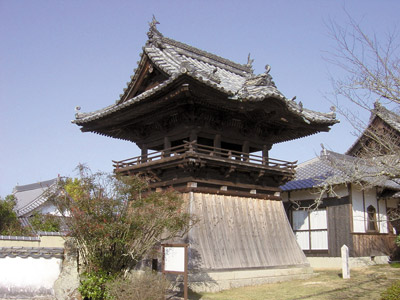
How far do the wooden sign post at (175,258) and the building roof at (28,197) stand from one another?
1003 inches

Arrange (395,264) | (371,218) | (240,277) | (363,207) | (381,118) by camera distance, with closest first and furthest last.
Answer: (240,277) < (381,118) < (395,264) < (363,207) < (371,218)

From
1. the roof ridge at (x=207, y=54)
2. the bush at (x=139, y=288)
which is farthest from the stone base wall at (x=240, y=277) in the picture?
the roof ridge at (x=207, y=54)

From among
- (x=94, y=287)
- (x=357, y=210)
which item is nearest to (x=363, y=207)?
(x=357, y=210)

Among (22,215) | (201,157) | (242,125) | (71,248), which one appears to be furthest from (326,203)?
(22,215)

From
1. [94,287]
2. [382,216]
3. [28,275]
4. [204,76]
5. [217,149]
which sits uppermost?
[204,76]

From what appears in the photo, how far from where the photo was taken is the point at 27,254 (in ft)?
40.9

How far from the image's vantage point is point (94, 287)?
11.8 m

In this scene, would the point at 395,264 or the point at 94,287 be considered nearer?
the point at 94,287

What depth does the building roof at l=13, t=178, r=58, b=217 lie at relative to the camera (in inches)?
1427

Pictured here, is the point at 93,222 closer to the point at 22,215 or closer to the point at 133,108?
the point at 133,108

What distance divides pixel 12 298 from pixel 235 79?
14692 millimetres

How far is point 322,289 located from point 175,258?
6.10 metres

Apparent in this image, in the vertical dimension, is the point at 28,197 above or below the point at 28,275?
above

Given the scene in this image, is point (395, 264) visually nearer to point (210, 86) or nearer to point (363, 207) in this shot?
point (363, 207)
